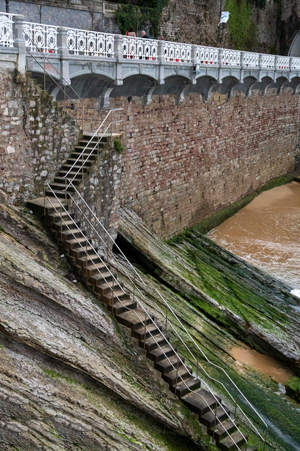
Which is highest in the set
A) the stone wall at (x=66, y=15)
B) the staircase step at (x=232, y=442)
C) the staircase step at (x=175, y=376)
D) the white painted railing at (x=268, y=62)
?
the stone wall at (x=66, y=15)

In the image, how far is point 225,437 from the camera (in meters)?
10.9

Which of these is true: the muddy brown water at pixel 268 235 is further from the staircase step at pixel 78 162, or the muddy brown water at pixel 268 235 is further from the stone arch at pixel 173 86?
the staircase step at pixel 78 162

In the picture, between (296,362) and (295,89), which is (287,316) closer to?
(296,362)

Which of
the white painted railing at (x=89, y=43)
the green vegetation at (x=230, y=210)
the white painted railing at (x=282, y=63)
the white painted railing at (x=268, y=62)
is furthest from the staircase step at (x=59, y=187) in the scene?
the white painted railing at (x=282, y=63)

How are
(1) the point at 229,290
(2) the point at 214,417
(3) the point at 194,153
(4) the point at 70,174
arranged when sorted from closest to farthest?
(2) the point at 214,417
(4) the point at 70,174
(1) the point at 229,290
(3) the point at 194,153

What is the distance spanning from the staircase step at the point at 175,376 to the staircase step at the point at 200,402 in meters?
0.38

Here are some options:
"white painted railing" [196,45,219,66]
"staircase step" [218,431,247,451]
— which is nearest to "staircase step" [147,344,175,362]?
"staircase step" [218,431,247,451]

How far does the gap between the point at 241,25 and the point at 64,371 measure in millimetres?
25413

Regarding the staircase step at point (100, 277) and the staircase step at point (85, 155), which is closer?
the staircase step at point (100, 277)

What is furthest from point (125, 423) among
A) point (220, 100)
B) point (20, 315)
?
point (220, 100)

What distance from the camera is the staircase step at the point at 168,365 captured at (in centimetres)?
1124

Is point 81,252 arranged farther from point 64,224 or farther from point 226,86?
point 226,86

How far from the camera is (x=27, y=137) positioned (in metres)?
11.8

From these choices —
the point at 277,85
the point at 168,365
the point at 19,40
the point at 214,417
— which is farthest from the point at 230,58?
the point at 214,417
